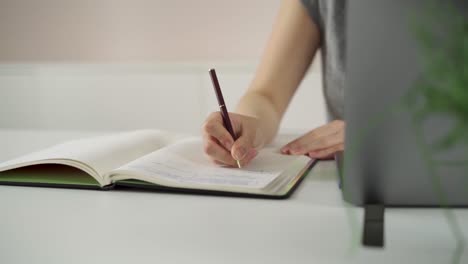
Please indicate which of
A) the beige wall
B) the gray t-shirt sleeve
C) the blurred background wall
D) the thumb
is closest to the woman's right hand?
the thumb

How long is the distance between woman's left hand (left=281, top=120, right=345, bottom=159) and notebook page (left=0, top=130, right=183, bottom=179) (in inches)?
10.2

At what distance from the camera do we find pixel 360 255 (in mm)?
562

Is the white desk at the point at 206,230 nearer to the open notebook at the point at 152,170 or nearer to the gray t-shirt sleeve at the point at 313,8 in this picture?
the open notebook at the point at 152,170

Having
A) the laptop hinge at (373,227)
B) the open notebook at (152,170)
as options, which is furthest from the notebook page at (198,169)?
the laptop hinge at (373,227)

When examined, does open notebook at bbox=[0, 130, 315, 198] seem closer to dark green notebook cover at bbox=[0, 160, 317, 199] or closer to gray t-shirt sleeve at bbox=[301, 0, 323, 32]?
dark green notebook cover at bbox=[0, 160, 317, 199]

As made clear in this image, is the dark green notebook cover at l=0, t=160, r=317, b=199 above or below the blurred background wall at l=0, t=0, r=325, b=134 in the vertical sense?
below

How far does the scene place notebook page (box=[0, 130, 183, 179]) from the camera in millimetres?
904

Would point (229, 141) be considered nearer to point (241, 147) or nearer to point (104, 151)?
point (241, 147)

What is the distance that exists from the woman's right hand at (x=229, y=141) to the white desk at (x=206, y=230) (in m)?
0.13

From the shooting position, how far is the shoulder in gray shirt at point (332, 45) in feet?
4.48

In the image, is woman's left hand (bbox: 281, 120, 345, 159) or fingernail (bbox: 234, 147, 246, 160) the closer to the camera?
fingernail (bbox: 234, 147, 246, 160)

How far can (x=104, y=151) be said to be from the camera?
38.0 inches

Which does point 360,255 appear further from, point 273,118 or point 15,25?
point 15,25

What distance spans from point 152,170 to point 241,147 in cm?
15
